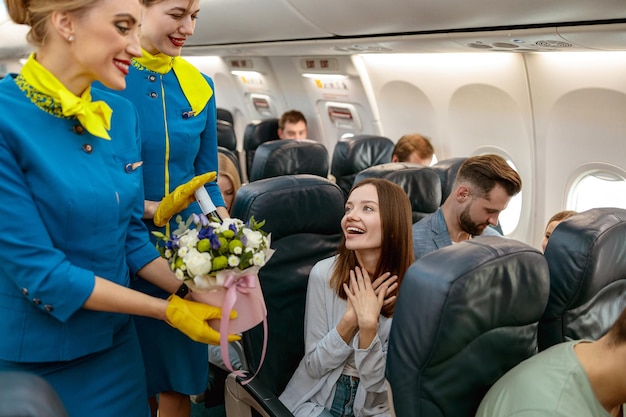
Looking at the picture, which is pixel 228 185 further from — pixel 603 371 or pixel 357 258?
pixel 603 371

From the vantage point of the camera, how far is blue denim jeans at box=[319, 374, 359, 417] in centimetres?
228

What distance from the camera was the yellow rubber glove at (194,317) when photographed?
1.56 m

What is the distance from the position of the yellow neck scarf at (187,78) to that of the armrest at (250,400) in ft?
3.07

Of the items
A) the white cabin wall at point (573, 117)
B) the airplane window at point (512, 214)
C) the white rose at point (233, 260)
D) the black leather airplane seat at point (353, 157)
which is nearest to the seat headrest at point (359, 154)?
the black leather airplane seat at point (353, 157)

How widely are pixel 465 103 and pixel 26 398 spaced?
5071mm

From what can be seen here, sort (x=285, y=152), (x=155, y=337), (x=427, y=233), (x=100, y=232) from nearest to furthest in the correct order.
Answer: (x=100, y=232), (x=155, y=337), (x=427, y=233), (x=285, y=152)

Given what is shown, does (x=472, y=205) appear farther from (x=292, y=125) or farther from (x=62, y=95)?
(x=292, y=125)

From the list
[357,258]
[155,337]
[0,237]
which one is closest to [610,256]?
[357,258]

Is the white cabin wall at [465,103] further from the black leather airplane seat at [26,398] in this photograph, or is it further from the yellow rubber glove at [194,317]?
the black leather airplane seat at [26,398]

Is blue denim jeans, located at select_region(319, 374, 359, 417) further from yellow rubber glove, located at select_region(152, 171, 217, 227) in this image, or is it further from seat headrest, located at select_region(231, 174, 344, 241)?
yellow rubber glove, located at select_region(152, 171, 217, 227)

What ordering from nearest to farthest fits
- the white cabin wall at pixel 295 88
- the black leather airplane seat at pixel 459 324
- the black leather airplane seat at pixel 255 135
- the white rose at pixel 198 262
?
the white rose at pixel 198 262, the black leather airplane seat at pixel 459 324, the black leather airplane seat at pixel 255 135, the white cabin wall at pixel 295 88

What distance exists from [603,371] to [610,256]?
0.70 m

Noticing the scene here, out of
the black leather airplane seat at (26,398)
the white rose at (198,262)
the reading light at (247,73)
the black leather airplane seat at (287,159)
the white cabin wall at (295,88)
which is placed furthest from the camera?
the reading light at (247,73)

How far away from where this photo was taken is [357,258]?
2412 millimetres
